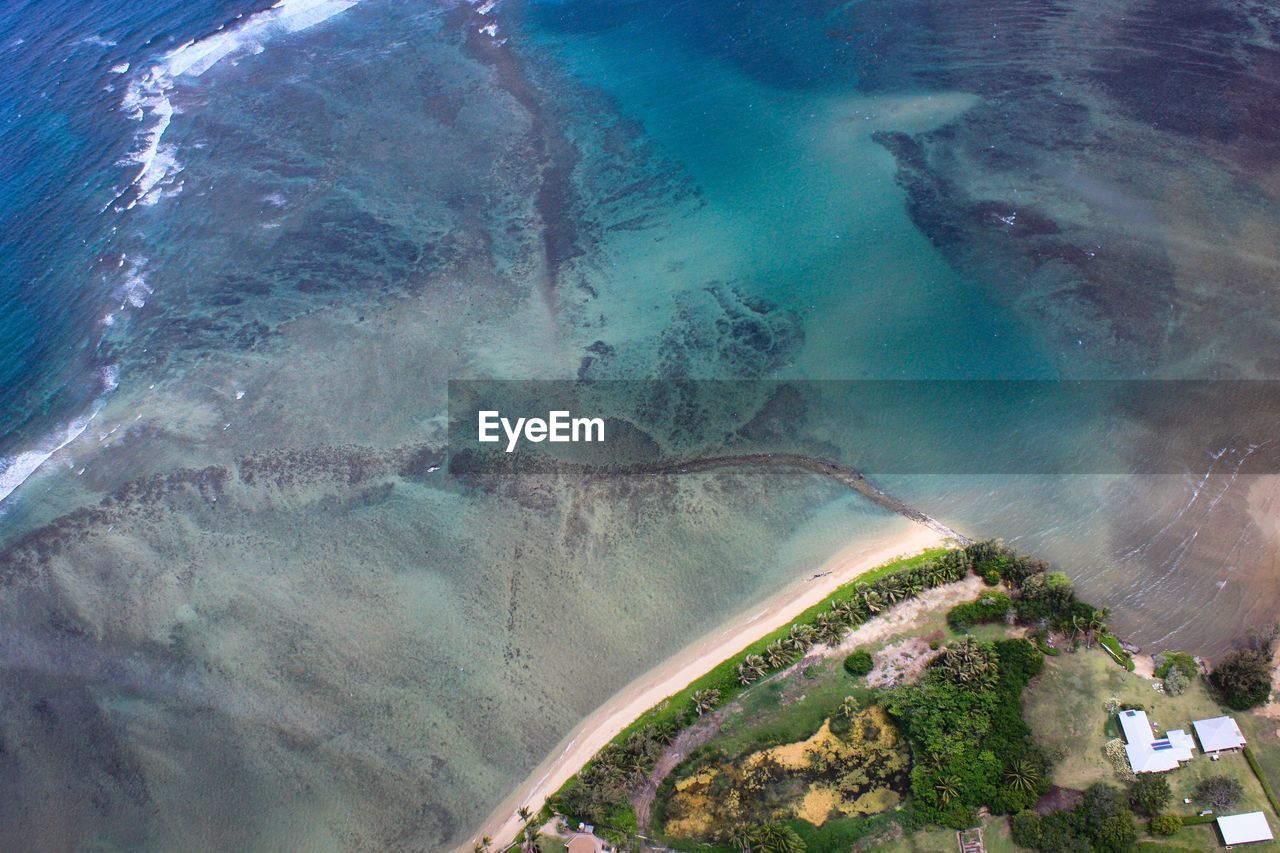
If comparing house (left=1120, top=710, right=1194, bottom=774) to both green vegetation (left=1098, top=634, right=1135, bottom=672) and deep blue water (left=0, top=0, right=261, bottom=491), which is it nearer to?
green vegetation (left=1098, top=634, right=1135, bottom=672)

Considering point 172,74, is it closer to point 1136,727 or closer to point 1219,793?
point 1136,727

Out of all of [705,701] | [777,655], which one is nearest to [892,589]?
[777,655]

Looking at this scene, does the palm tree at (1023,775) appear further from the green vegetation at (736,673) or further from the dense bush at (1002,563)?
the dense bush at (1002,563)

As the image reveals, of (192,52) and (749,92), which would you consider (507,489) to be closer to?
(749,92)

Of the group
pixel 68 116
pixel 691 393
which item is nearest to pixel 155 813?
pixel 691 393

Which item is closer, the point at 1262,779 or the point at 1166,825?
the point at 1166,825
